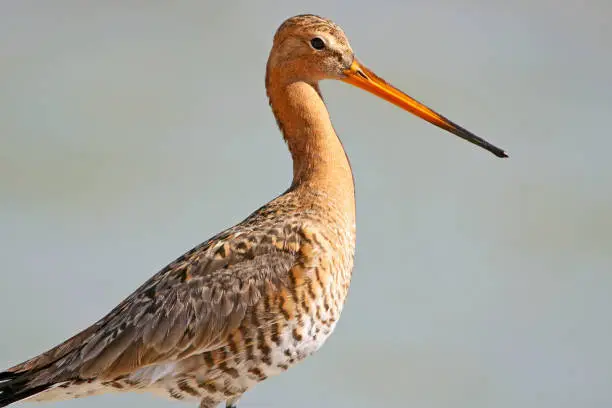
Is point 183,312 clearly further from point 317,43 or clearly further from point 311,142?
point 317,43

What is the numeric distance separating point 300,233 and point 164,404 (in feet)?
12.2

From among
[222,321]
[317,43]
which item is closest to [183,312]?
[222,321]

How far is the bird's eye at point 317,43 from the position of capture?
7094 mm

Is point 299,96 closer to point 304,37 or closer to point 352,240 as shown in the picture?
point 304,37

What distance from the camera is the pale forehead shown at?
7082 mm

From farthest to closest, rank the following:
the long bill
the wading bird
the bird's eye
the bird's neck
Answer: the long bill
the bird's eye
the bird's neck
the wading bird

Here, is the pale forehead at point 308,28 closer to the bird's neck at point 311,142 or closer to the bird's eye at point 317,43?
the bird's eye at point 317,43

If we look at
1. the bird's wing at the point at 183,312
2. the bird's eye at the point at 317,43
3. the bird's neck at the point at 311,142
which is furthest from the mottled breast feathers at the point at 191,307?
the bird's eye at the point at 317,43

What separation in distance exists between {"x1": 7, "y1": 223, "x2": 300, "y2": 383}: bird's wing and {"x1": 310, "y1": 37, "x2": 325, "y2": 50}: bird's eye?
106cm

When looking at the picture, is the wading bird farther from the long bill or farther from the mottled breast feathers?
the long bill

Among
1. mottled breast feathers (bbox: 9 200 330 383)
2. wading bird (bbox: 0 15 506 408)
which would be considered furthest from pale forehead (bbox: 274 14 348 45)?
mottled breast feathers (bbox: 9 200 330 383)

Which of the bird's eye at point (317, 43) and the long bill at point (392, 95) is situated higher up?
the bird's eye at point (317, 43)

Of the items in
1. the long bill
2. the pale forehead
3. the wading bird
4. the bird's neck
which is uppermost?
the pale forehead

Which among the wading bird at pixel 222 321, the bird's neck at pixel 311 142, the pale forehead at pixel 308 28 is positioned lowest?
the wading bird at pixel 222 321
